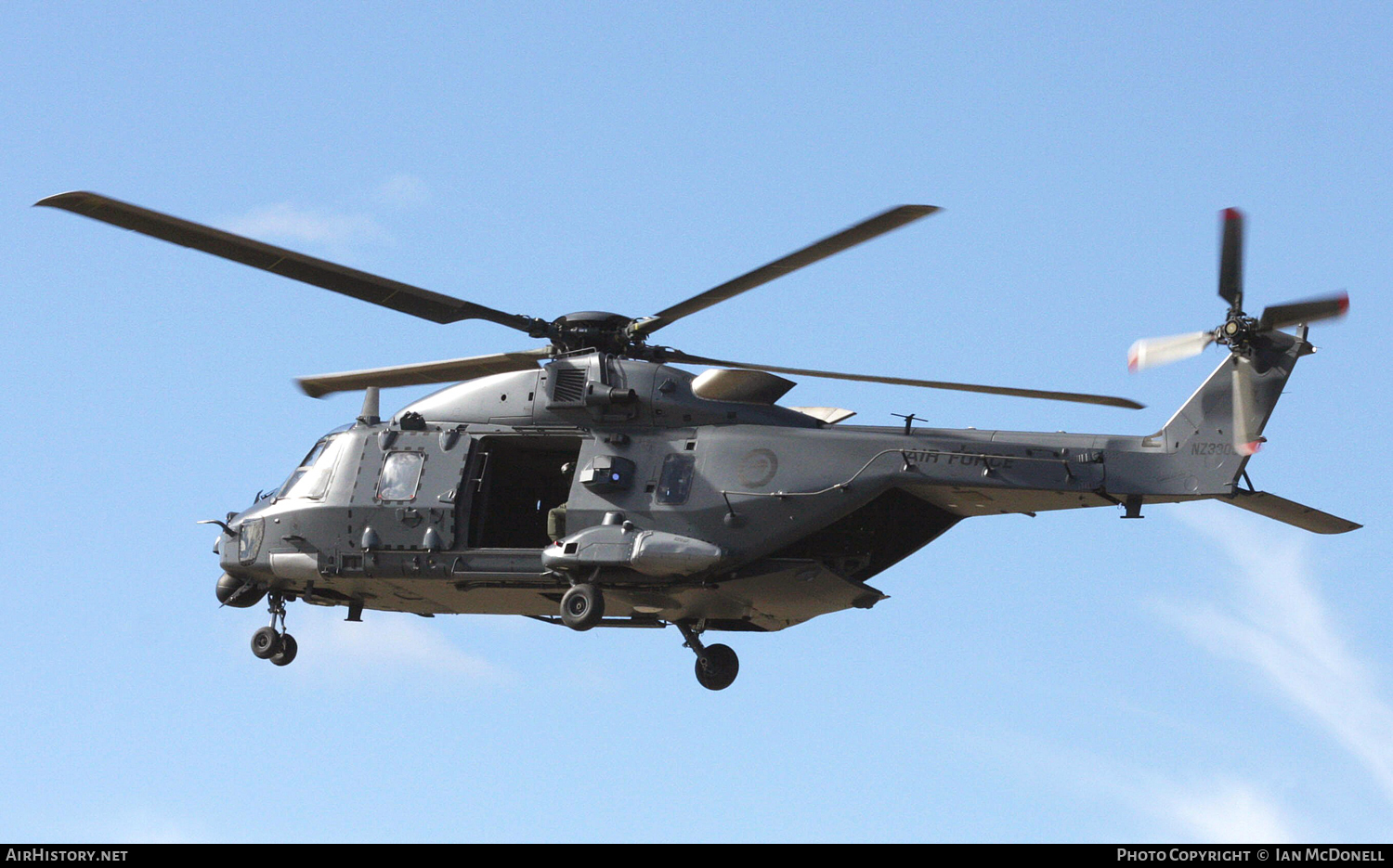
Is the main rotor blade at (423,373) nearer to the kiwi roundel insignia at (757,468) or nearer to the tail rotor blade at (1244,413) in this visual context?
the kiwi roundel insignia at (757,468)

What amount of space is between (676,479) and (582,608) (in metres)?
2.23

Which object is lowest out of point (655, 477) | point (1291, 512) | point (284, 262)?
point (655, 477)

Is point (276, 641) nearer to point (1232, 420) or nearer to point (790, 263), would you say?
point (790, 263)

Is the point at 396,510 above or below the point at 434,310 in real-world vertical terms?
below

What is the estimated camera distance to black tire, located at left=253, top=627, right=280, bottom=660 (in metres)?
29.2

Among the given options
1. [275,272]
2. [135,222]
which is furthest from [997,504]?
[135,222]

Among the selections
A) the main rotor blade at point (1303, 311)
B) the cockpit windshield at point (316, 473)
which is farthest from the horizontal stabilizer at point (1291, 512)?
the cockpit windshield at point (316, 473)

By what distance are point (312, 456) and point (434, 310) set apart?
3666mm

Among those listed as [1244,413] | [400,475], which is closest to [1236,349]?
[1244,413]

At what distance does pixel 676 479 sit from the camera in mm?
26938

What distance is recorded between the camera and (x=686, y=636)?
28312 mm

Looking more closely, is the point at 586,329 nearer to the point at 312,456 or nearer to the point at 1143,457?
the point at 312,456

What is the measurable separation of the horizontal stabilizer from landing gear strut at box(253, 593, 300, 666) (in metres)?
13.8

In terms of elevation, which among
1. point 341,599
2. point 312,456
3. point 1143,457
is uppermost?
point 1143,457
